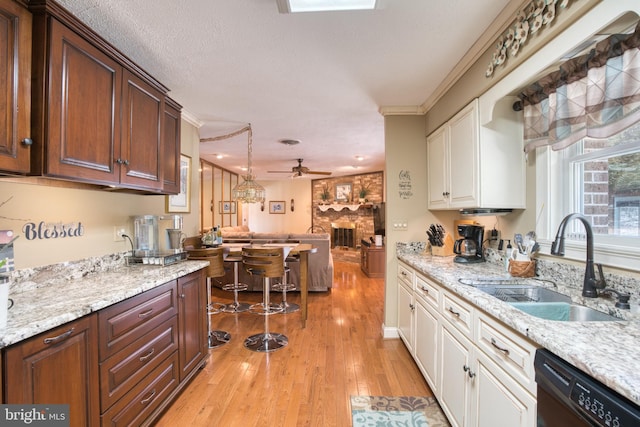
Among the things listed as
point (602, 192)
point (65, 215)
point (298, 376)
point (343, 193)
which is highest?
point (343, 193)

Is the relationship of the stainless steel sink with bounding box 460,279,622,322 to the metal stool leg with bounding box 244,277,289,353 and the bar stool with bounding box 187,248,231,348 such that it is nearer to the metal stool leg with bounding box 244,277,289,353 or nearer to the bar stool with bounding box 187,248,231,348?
the metal stool leg with bounding box 244,277,289,353

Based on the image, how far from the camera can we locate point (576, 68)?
141 cm

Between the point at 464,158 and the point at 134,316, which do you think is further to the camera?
the point at 464,158

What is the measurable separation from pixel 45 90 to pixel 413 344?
2902 millimetres

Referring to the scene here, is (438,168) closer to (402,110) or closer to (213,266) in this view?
(402,110)

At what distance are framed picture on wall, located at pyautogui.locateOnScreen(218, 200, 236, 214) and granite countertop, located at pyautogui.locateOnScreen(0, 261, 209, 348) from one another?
474 cm

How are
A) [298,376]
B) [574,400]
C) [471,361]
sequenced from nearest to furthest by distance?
1. [574,400]
2. [471,361]
3. [298,376]

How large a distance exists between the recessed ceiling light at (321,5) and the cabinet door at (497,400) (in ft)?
6.05

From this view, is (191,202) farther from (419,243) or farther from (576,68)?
(576,68)

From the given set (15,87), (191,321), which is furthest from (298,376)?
(15,87)

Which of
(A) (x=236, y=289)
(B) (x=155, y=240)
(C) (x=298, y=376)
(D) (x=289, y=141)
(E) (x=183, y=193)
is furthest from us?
(D) (x=289, y=141)

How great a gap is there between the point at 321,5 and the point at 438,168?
1.76 metres

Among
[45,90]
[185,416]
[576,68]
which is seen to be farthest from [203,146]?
[576,68]

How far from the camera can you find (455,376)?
1609 millimetres
